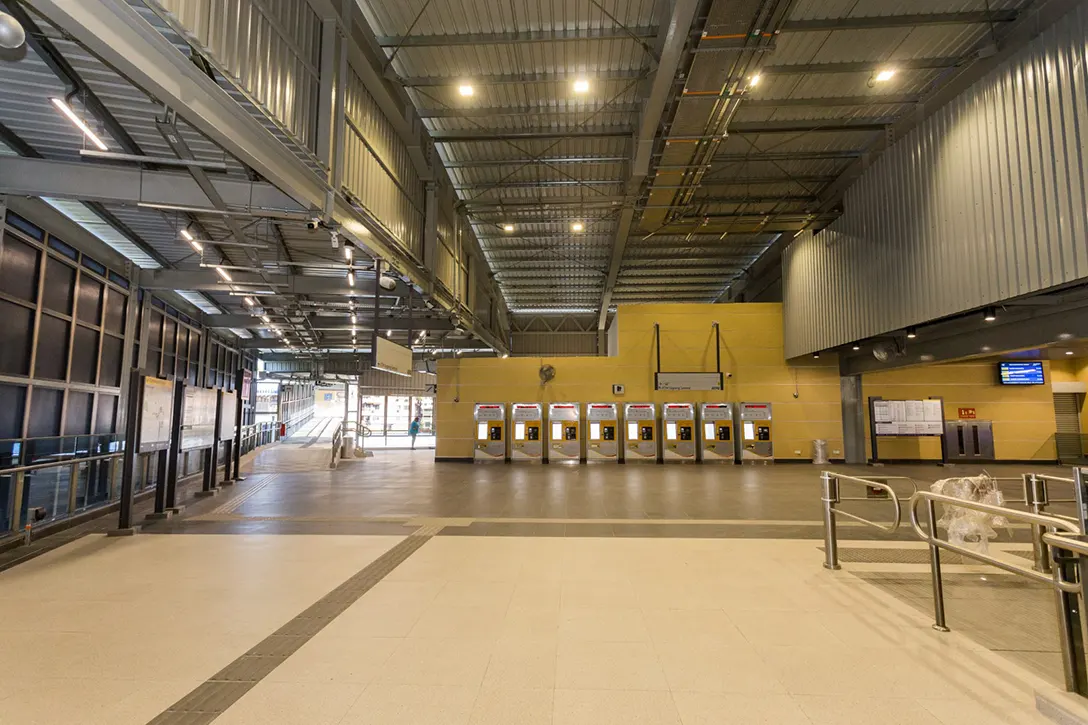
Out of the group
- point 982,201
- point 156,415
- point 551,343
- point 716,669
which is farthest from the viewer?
point 551,343

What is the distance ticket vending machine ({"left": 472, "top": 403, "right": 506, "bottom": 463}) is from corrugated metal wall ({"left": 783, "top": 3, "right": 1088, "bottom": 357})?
9740 mm

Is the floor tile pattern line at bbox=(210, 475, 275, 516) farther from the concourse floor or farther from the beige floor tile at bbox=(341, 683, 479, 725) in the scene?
the beige floor tile at bbox=(341, 683, 479, 725)

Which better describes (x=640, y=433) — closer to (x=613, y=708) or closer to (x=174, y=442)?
(x=174, y=442)

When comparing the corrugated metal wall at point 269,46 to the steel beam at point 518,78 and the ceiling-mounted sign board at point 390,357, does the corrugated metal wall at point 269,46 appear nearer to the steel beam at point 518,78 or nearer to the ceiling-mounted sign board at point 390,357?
the steel beam at point 518,78

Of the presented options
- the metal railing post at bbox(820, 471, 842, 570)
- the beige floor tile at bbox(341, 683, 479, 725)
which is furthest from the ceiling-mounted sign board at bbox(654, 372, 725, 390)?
the beige floor tile at bbox(341, 683, 479, 725)

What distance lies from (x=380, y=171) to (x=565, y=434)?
9813mm

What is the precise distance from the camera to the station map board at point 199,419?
24.7ft

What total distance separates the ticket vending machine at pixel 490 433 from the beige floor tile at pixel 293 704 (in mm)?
12479

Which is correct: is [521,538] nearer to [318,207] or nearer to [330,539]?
[330,539]

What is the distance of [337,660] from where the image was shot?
291cm

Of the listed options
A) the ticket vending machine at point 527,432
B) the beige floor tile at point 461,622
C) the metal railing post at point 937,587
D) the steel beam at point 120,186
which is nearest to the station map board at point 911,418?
the ticket vending machine at point 527,432

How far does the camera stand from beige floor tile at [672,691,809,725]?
235 centimetres

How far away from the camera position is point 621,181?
10.9 metres

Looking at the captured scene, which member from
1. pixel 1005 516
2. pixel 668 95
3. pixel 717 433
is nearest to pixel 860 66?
pixel 668 95
